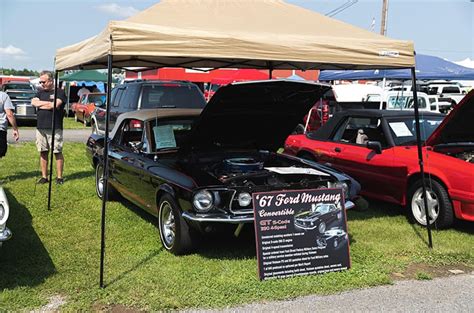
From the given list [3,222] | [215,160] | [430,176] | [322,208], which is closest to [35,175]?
[215,160]

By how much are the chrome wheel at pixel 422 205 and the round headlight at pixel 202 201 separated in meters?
2.97

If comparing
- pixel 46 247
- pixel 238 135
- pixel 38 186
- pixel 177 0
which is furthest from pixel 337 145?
pixel 38 186

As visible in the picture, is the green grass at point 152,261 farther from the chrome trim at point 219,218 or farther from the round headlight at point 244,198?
the round headlight at point 244,198

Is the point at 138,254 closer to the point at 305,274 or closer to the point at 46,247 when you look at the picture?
the point at 46,247

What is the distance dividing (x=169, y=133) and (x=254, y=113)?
108cm

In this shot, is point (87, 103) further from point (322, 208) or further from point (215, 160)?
point (322, 208)

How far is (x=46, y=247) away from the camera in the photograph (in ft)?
16.9

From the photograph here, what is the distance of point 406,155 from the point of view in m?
6.39

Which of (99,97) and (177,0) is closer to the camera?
(177,0)

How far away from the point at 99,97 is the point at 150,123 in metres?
16.1

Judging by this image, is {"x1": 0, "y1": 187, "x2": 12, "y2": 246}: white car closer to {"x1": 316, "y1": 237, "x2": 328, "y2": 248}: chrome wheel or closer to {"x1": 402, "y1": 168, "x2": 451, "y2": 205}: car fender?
{"x1": 316, "y1": 237, "x2": 328, "y2": 248}: chrome wheel

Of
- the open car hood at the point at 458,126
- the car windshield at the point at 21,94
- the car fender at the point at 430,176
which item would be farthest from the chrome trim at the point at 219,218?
the car windshield at the point at 21,94

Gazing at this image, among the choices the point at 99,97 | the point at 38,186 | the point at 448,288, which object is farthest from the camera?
the point at 99,97

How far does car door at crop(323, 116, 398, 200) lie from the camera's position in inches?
262
